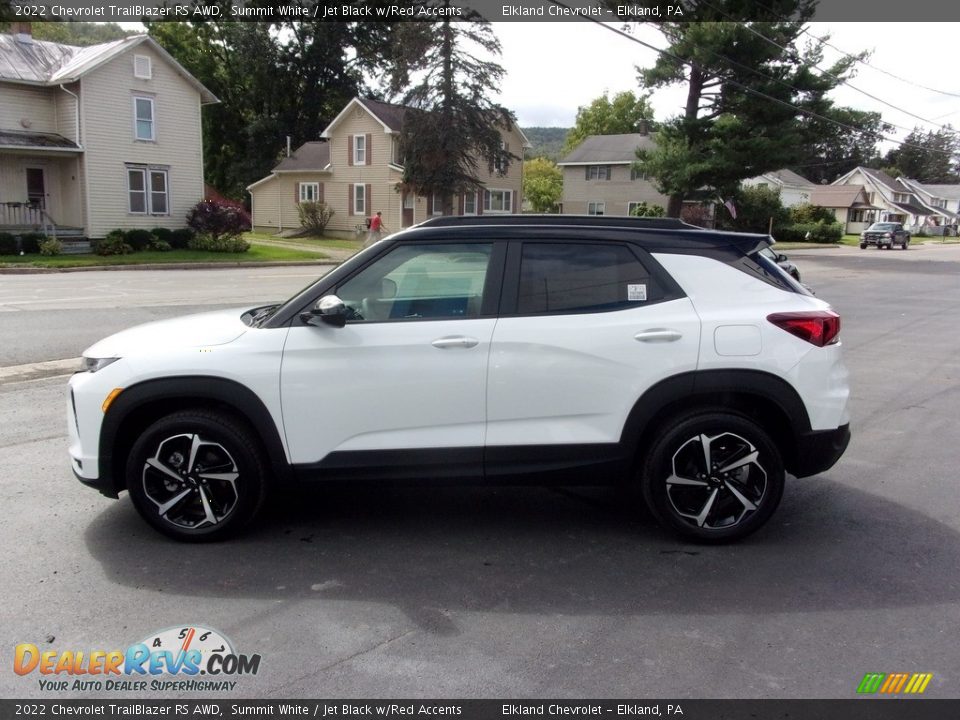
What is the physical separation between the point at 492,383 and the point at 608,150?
56957 millimetres

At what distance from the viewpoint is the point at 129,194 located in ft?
106

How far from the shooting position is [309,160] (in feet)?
160

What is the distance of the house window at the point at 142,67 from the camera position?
3177cm

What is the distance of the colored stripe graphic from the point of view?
3184 millimetres

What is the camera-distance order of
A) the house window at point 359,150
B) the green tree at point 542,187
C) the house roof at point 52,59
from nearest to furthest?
the house roof at point 52,59, the house window at point 359,150, the green tree at point 542,187

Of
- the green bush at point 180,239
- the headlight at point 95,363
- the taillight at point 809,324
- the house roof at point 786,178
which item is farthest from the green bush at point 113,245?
the house roof at point 786,178

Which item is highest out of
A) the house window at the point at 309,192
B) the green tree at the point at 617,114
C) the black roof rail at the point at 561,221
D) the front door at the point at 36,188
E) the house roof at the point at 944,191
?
the green tree at the point at 617,114

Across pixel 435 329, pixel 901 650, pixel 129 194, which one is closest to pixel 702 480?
pixel 901 650

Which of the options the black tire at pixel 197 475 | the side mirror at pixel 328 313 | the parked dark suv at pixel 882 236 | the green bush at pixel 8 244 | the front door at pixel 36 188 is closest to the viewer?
the side mirror at pixel 328 313

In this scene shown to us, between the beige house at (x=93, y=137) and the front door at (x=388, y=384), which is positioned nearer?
the front door at (x=388, y=384)

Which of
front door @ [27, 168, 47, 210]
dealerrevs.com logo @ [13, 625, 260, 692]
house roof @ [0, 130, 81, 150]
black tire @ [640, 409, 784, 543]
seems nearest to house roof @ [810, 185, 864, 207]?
house roof @ [0, 130, 81, 150]

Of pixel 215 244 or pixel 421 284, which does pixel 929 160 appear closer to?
pixel 215 244

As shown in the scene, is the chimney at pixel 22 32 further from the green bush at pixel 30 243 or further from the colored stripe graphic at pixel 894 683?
the colored stripe graphic at pixel 894 683

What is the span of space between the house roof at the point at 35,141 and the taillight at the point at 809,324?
3128cm
